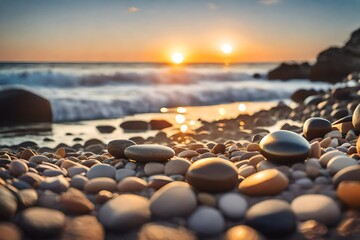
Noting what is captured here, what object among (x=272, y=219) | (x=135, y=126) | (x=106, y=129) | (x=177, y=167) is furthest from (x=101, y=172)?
(x=135, y=126)

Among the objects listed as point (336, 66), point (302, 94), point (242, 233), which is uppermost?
point (336, 66)

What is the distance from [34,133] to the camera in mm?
5988

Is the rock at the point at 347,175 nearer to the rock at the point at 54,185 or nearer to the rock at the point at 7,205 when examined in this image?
the rock at the point at 54,185

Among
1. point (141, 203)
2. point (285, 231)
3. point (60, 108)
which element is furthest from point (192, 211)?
point (60, 108)

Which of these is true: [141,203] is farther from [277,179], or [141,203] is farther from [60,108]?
[60,108]

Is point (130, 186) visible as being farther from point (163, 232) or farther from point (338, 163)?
point (338, 163)

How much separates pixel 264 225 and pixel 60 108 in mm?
8029

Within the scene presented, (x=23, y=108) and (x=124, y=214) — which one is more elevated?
(x=23, y=108)

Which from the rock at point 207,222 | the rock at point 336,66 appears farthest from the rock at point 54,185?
the rock at point 336,66

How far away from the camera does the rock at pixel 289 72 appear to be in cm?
2917

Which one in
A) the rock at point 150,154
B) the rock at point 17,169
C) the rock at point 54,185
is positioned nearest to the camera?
the rock at point 54,185

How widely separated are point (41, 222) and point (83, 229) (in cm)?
15

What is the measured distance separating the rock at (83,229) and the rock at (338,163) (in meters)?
1.14

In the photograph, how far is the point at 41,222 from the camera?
1404 millimetres
